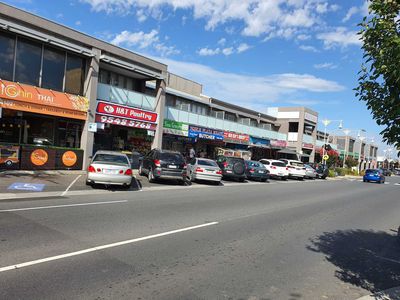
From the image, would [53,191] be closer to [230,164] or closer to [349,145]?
[230,164]

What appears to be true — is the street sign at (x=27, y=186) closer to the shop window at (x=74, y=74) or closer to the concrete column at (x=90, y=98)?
the concrete column at (x=90, y=98)

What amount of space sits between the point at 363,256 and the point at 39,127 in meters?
18.0

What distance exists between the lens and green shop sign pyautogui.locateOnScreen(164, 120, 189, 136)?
92.1 ft

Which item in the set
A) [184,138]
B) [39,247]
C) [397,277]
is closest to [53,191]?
[39,247]

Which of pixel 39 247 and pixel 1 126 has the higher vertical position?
pixel 1 126

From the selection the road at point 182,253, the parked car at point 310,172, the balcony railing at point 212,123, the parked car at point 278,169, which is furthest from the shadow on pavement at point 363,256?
the parked car at point 310,172

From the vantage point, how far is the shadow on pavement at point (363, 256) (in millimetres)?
5969

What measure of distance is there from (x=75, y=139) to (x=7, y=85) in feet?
16.7

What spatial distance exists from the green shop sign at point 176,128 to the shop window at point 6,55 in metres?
11.8

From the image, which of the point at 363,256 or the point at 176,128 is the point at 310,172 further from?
the point at 363,256

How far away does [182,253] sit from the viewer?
645 centimetres

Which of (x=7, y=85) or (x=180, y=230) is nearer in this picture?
(x=180, y=230)

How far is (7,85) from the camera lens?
17906mm

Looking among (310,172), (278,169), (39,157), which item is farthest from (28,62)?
(310,172)
